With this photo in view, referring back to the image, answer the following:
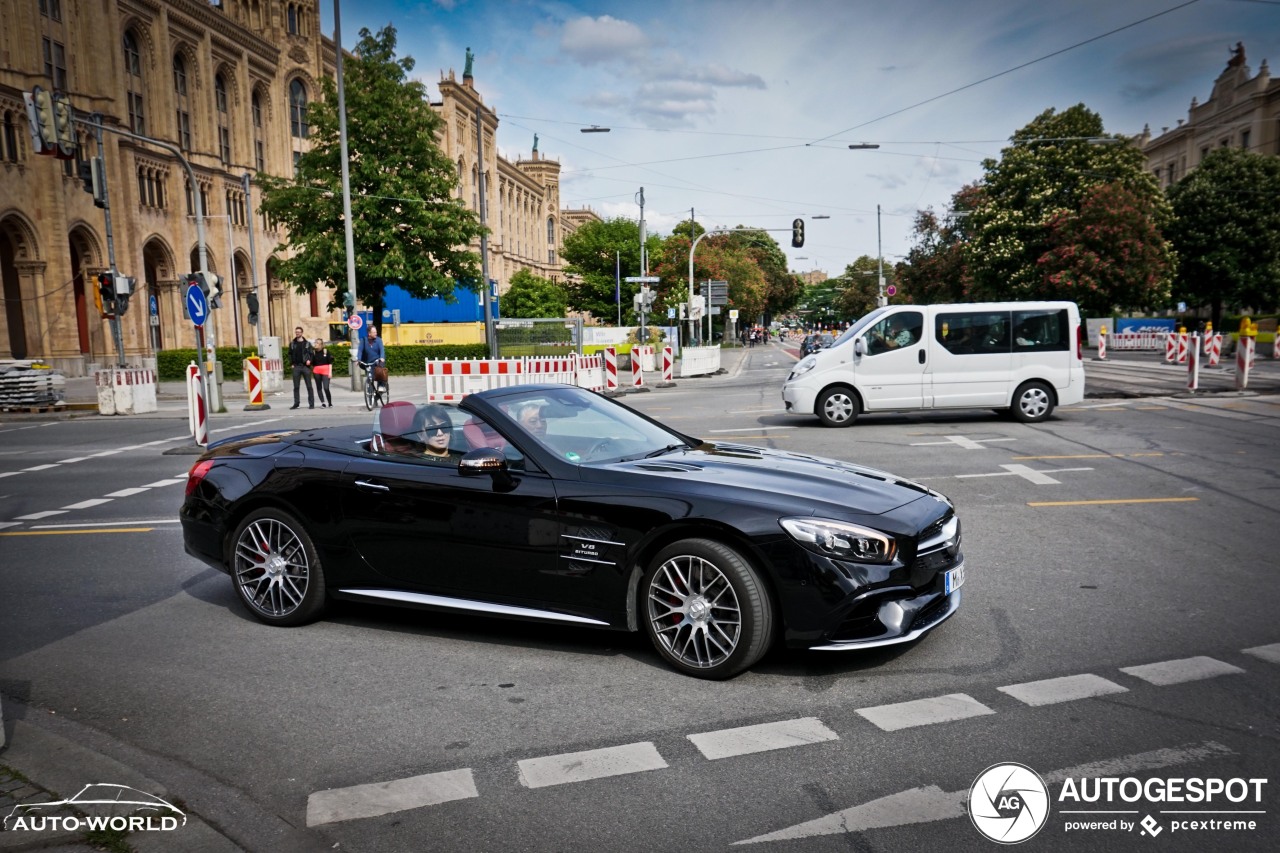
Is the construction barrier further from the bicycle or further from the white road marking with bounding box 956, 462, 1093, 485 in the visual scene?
the white road marking with bounding box 956, 462, 1093, 485

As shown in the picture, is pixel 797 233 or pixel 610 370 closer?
pixel 610 370

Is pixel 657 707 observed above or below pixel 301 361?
below

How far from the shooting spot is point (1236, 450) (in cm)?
1177

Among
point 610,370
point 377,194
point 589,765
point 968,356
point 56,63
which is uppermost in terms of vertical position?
point 56,63

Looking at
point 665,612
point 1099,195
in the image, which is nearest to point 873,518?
point 665,612

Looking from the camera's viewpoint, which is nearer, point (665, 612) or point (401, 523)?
point (665, 612)

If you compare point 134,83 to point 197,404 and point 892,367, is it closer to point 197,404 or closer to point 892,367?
point 197,404

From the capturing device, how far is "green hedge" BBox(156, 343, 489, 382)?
3753cm

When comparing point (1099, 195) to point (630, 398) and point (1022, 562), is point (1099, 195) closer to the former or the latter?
point (630, 398)

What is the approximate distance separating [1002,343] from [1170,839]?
43.6 ft

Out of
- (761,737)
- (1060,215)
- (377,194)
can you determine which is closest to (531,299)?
(377,194)

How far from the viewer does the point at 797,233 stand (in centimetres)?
3797

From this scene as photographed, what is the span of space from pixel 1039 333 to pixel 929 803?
13.6 metres

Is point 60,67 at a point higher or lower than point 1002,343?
higher
